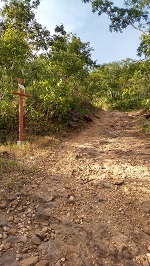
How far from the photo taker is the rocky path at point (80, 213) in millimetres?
3131

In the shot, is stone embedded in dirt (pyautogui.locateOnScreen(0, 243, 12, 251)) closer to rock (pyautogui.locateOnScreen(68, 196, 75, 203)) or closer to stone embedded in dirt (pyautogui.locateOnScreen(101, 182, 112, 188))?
rock (pyautogui.locateOnScreen(68, 196, 75, 203))

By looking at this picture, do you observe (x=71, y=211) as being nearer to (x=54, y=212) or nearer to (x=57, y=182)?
(x=54, y=212)

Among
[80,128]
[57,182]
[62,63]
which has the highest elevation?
[62,63]

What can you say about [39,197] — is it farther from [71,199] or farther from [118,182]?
[118,182]

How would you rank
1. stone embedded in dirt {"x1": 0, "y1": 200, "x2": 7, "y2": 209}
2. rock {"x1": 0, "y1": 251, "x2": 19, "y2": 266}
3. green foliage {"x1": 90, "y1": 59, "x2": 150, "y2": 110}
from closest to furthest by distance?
rock {"x1": 0, "y1": 251, "x2": 19, "y2": 266}, stone embedded in dirt {"x1": 0, "y1": 200, "x2": 7, "y2": 209}, green foliage {"x1": 90, "y1": 59, "x2": 150, "y2": 110}

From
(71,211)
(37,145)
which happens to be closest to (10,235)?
(71,211)

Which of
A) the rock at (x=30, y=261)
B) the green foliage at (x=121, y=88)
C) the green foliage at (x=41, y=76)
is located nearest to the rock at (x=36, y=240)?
the rock at (x=30, y=261)

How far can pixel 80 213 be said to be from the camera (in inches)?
159

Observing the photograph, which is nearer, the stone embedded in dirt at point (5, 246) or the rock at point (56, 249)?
the rock at point (56, 249)

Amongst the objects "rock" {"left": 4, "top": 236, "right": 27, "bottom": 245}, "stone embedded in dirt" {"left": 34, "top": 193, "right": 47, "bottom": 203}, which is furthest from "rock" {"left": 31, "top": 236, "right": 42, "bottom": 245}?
"stone embedded in dirt" {"left": 34, "top": 193, "right": 47, "bottom": 203}

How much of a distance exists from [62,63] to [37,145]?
5753mm

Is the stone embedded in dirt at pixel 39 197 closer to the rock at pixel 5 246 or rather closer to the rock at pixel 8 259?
the rock at pixel 5 246

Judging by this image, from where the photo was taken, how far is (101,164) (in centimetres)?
611

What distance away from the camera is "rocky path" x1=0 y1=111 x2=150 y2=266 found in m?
3.13
